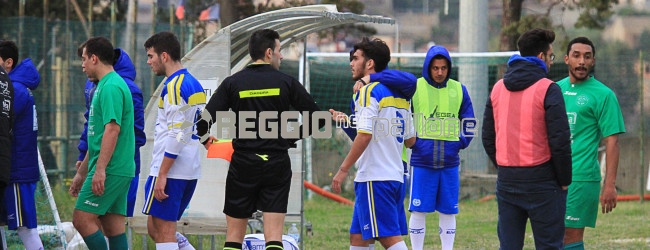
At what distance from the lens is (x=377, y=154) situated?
8.46m

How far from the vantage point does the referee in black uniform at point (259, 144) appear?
775 centimetres

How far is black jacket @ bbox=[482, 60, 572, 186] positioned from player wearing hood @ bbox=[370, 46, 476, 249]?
2488 mm

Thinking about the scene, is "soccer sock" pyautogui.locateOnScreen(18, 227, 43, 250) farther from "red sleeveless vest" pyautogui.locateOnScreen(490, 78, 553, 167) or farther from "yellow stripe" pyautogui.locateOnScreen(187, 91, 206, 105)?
"red sleeveless vest" pyautogui.locateOnScreen(490, 78, 553, 167)

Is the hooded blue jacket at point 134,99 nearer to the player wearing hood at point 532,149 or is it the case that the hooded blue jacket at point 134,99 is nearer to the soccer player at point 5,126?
the soccer player at point 5,126

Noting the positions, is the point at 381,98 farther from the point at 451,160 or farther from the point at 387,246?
the point at 451,160

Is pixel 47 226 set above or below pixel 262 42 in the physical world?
below

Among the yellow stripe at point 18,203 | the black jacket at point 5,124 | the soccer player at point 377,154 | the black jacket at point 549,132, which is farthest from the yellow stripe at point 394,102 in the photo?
the yellow stripe at point 18,203

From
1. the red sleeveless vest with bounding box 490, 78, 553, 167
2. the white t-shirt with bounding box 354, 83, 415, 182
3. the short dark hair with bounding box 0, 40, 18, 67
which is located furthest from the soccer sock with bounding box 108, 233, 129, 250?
the red sleeveless vest with bounding box 490, 78, 553, 167

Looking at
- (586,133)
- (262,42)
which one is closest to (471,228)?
(586,133)

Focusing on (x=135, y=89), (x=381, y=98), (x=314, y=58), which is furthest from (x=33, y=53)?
(x=381, y=98)

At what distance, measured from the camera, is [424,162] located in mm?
9977

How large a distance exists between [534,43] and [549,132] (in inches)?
26.3

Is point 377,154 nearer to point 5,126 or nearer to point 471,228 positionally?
point 5,126

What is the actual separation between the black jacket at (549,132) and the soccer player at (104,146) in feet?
9.31
